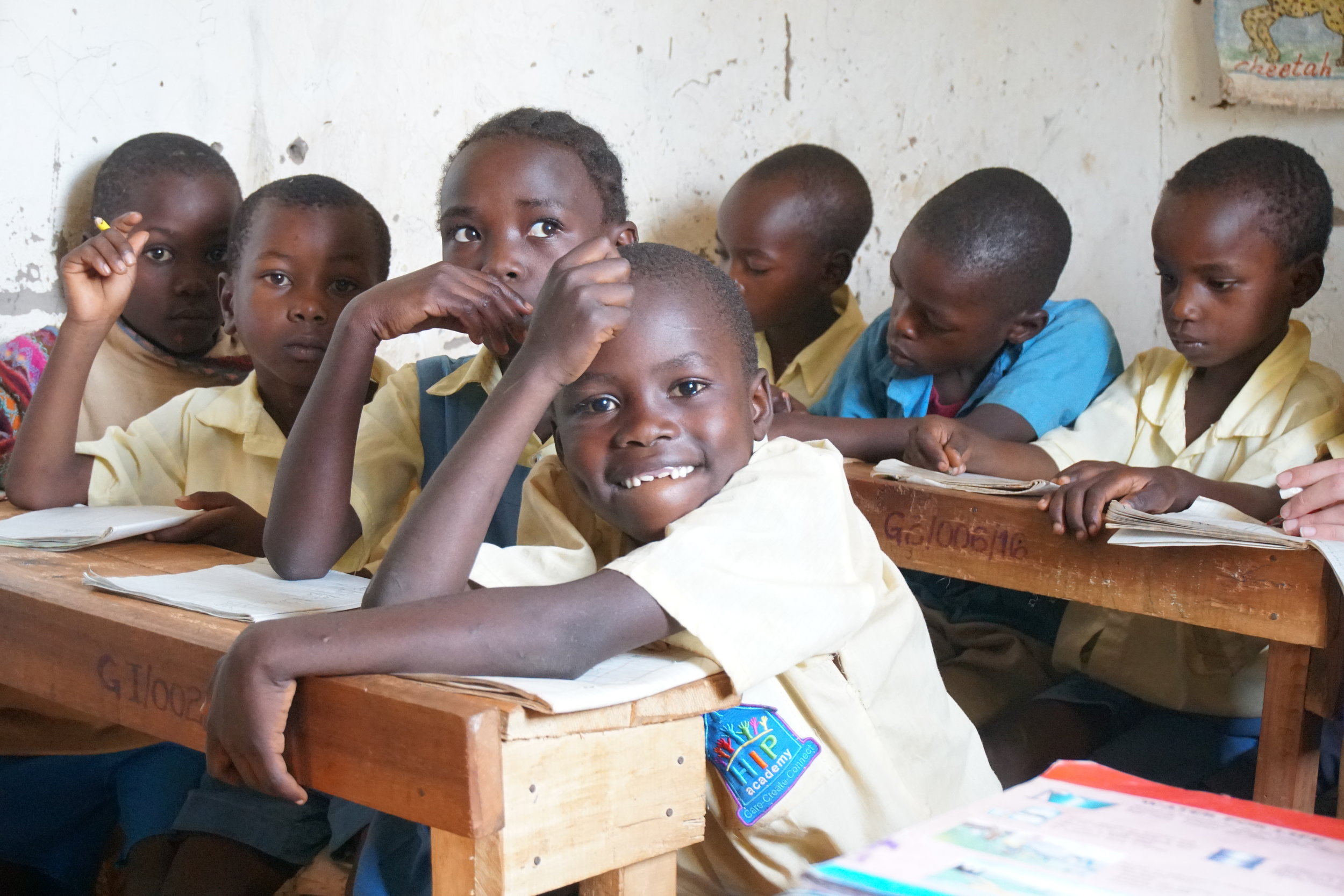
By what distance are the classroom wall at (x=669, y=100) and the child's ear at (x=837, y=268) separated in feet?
0.83

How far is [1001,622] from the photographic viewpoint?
236 centimetres

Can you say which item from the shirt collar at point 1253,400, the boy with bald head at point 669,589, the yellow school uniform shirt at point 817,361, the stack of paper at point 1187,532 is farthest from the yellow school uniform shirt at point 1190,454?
the boy with bald head at point 669,589

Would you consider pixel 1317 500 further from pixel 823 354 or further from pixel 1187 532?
pixel 823 354

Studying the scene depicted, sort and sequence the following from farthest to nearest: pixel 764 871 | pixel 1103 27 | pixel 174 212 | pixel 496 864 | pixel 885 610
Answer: pixel 1103 27
pixel 174 212
pixel 885 610
pixel 764 871
pixel 496 864

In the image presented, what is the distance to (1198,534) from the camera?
4.69 feet

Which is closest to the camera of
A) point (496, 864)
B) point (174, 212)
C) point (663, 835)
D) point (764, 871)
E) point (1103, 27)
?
point (496, 864)

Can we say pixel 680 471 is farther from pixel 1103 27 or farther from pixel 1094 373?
pixel 1103 27

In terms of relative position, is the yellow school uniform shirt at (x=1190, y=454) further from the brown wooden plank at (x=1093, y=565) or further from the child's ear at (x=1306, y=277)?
the brown wooden plank at (x=1093, y=565)

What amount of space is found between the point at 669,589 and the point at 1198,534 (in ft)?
2.37

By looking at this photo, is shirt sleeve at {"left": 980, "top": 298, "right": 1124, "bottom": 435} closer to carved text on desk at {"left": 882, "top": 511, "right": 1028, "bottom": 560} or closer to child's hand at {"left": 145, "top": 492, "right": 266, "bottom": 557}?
carved text on desk at {"left": 882, "top": 511, "right": 1028, "bottom": 560}

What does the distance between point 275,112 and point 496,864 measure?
2.00 meters

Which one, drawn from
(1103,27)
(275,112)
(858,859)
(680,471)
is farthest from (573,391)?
(1103,27)

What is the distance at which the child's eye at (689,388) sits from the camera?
1283mm

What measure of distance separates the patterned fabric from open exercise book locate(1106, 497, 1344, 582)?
5.82ft
